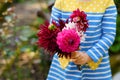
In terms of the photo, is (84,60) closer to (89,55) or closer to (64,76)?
(89,55)

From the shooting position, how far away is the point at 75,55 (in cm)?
269

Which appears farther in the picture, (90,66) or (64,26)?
(90,66)

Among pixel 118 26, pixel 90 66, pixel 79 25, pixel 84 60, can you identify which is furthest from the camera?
pixel 118 26

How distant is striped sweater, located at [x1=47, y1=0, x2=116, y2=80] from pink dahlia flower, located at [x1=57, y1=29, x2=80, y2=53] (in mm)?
309

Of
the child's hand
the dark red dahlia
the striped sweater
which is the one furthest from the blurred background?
the dark red dahlia

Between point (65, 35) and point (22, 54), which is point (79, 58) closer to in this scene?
point (65, 35)

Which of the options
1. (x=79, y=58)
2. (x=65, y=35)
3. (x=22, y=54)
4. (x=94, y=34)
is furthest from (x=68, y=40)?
(x=22, y=54)

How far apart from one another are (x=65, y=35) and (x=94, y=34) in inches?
17.5

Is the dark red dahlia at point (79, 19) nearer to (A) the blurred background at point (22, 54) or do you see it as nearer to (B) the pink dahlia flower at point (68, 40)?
(B) the pink dahlia flower at point (68, 40)

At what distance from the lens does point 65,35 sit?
8.26 ft

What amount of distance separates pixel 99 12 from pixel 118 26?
1.48 meters

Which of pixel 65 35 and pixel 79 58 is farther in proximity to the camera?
pixel 79 58

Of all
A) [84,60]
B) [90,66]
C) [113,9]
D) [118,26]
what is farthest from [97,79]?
[118,26]

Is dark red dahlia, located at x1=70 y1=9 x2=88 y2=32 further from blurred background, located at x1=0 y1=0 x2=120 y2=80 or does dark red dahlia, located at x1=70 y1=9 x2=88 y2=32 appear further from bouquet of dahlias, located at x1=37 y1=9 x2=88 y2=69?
blurred background, located at x1=0 y1=0 x2=120 y2=80
